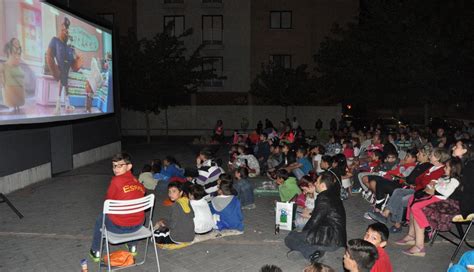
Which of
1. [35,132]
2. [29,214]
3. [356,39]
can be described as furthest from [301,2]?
[29,214]

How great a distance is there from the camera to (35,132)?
12508mm

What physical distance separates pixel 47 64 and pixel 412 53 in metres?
16.4

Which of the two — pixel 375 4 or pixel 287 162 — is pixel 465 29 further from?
pixel 287 162

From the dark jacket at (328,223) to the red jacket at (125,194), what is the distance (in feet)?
8.07

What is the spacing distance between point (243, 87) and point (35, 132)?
21.8m

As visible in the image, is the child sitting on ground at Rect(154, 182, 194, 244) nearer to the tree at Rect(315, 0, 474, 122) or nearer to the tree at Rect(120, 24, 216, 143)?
the tree at Rect(315, 0, 474, 122)

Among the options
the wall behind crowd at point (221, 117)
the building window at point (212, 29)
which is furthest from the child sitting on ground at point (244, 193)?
the building window at point (212, 29)

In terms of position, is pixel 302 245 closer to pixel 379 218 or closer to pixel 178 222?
pixel 178 222

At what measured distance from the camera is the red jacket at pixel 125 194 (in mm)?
5883

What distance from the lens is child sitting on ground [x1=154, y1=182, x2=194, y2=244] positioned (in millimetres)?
6852

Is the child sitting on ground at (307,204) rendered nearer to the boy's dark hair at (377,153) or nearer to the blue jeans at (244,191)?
the blue jeans at (244,191)

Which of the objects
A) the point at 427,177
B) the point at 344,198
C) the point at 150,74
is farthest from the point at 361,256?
the point at 150,74

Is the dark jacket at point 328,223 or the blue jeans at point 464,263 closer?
the blue jeans at point 464,263

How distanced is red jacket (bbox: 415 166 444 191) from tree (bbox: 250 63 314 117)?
A: 2174 cm
